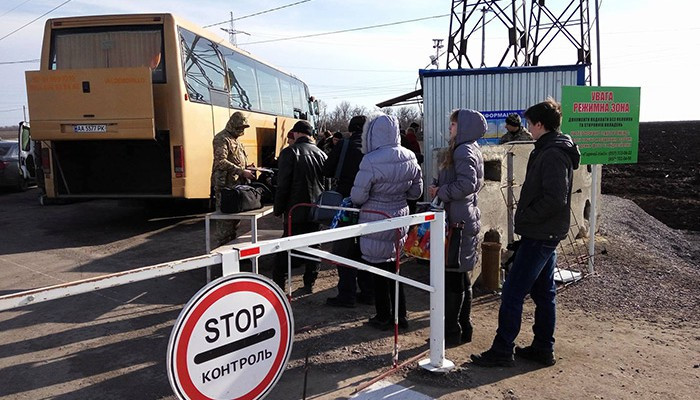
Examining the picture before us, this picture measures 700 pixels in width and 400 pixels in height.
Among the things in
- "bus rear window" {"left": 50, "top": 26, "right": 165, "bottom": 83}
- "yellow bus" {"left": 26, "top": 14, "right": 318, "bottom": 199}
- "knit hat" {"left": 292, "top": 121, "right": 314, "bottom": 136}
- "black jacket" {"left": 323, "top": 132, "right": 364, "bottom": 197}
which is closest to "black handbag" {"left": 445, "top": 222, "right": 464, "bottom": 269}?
"black jacket" {"left": 323, "top": 132, "right": 364, "bottom": 197}

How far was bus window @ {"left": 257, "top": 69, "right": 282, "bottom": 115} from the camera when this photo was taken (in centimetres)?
1226

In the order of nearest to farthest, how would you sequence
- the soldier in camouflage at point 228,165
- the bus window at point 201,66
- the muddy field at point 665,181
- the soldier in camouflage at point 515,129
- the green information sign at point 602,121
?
the green information sign at point 602,121
the soldier in camouflage at point 228,165
the soldier in camouflage at point 515,129
the bus window at point 201,66
the muddy field at point 665,181

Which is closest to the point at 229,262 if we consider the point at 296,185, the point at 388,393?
the point at 388,393

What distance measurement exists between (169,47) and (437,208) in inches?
244

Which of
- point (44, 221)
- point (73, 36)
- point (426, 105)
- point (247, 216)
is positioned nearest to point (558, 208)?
point (247, 216)

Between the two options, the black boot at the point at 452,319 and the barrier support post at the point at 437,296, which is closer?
the barrier support post at the point at 437,296

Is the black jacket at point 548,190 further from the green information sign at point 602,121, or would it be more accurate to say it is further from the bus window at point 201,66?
the bus window at point 201,66

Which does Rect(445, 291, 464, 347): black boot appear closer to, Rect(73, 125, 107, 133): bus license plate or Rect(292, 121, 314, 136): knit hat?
Rect(292, 121, 314, 136): knit hat

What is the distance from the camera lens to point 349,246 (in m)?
4.98

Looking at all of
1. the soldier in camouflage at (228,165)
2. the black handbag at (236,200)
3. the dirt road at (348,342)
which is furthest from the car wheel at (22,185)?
the black handbag at (236,200)

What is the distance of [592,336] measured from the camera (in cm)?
464

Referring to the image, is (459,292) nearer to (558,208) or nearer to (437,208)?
(437,208)

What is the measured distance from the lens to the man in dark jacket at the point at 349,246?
5.02 m

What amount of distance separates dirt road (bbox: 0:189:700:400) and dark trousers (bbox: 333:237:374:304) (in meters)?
0.18
